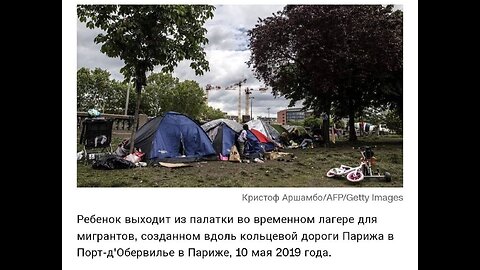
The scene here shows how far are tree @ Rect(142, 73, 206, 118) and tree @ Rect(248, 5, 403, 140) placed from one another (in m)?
0.89

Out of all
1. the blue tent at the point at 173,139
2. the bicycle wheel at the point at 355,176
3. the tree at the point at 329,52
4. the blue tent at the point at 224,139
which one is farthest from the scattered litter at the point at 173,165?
the bicycle wheel at the point at 355,176

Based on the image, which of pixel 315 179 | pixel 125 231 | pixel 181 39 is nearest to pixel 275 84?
pixel 181 39

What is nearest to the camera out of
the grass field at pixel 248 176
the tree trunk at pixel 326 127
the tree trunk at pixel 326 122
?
the grass field at pixel 248 176

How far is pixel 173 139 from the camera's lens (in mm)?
6004

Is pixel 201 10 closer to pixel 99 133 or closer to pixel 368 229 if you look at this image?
pixel 368 229

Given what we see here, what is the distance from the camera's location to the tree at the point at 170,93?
14.0ft

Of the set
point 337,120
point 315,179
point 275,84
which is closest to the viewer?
point 315,179

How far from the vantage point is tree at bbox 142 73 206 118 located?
4.27 meters

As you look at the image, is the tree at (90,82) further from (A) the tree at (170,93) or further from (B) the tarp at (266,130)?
(B) the tarp at (266,130)

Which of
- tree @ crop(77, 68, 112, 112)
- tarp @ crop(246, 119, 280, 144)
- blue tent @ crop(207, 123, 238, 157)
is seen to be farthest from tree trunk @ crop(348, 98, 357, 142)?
tree @ crop(77, 68, 112, 112)

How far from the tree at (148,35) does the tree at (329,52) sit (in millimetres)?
746

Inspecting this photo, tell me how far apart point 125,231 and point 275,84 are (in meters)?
3.59

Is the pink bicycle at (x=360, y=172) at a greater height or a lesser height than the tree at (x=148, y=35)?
lesser
